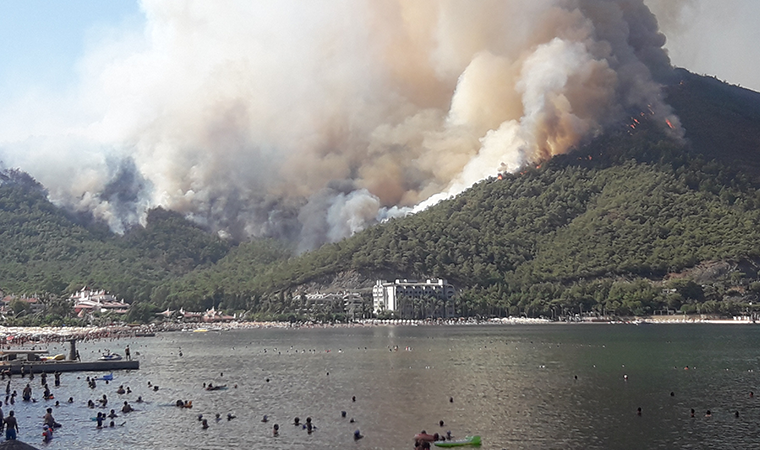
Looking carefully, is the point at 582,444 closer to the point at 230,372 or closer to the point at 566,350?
the point at 230,372

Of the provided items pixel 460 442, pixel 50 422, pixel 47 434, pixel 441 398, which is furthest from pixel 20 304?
pixel 460 442

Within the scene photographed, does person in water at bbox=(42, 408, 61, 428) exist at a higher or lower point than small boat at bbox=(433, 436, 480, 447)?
higher

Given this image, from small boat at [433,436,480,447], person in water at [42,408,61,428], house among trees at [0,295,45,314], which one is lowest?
small boat at [433,436,480,447]

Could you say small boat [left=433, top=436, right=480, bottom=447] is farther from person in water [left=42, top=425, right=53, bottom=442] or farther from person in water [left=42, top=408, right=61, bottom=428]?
person in water [left=42, top=408, right=61, bottom=428]

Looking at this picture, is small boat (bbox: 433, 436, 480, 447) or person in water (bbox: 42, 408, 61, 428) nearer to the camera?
small boat (bbox: 433, 436, 480, 447)

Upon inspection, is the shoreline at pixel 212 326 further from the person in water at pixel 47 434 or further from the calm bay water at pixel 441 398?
the person in water at pixel 47 434

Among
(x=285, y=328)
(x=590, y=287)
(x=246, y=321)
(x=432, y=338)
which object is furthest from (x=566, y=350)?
(x=246, y=321)

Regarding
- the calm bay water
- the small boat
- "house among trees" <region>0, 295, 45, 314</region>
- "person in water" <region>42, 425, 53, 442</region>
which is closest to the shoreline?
"house among trees" <region>0, 295, 45, 314</region>

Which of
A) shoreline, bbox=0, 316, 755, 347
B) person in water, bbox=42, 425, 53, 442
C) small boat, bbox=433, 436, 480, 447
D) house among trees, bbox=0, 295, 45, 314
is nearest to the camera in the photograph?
small boat, bbox=433, 436, 480, 447
